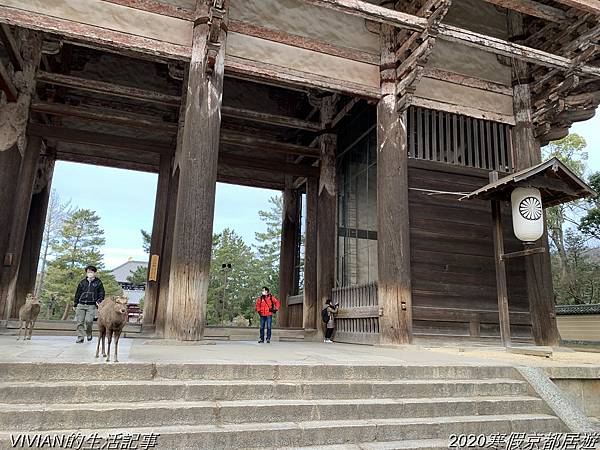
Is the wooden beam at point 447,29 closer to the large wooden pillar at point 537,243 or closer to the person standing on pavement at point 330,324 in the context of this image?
the large wooden pillar at point 537,243

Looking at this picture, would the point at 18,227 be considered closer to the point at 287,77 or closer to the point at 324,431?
the point at 287,77

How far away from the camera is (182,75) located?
1063 cm

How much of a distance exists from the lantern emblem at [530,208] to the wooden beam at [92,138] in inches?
351

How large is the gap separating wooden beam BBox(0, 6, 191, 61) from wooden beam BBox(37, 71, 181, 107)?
3.57m

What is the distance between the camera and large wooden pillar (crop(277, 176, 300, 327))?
14109 mm

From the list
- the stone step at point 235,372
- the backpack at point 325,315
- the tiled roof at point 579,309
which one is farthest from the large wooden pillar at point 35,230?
the tiled roof at point 579,309

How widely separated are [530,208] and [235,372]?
554 centimetres

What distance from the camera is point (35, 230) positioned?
12391mm

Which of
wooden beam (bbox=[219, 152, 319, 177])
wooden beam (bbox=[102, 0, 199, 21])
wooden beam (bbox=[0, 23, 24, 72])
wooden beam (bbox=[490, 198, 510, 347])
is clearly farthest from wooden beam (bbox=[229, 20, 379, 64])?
wooden beam (bbox=[0, 23, 24, 72])

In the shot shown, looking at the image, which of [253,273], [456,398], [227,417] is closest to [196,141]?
[227,417]

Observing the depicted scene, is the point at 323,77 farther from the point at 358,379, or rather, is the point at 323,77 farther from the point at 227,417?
the point at 227,417

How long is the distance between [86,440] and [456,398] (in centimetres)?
330

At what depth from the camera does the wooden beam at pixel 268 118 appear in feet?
38.4

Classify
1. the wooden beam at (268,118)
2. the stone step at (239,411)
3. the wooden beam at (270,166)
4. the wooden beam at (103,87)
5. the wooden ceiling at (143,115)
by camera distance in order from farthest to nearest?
the wooden beam at (270,166) < the wooden beam at (268,118) < the wooden ceiling at (143,115) < the wooden beam at (103,87) < the stone step at (239,411)
